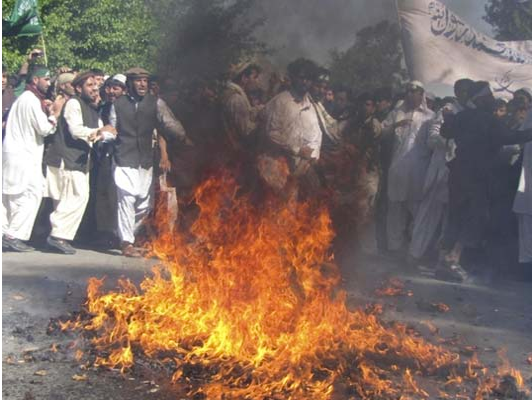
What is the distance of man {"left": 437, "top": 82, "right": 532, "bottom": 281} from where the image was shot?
796cm

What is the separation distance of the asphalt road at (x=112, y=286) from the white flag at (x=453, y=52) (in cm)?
210

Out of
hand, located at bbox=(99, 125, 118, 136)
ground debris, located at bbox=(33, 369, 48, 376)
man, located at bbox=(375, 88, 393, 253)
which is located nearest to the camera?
ground debris, located at bbox=(33, 369, 48, 376)

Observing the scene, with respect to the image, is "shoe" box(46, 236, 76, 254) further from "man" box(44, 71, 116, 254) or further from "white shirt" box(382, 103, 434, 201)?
"white shirt" box(382, 103, 434, 201)

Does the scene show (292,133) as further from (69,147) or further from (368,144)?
(69,147)

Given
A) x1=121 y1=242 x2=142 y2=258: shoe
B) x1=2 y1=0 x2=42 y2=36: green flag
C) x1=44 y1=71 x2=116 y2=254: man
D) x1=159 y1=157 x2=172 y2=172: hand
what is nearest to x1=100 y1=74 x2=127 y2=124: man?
x1=44 y1=71 x2=116 y2=254: man

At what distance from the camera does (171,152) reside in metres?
8.59

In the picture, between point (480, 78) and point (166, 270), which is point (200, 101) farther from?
point (480, 78)

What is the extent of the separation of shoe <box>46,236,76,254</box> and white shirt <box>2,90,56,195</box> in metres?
0.61

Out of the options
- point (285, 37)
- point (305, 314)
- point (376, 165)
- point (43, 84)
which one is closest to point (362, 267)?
point (376, 165)

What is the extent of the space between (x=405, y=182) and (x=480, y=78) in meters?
1.37

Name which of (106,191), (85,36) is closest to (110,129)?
(106,191)

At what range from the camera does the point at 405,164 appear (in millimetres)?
8758

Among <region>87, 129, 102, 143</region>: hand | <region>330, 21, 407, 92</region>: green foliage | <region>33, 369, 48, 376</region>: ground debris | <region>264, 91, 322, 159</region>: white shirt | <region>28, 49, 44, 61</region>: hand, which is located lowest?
<region>33, 369, 48, 376</region>: ground debris

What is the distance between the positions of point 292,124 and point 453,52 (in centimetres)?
188
